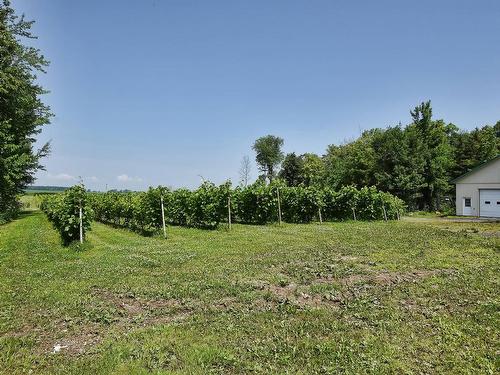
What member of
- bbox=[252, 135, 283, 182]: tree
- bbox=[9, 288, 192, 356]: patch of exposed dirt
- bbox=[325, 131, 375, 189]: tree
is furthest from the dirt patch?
bbox=[252, 135, 283, 182]: tree

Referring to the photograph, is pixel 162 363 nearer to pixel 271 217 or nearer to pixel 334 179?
pixel 271 217

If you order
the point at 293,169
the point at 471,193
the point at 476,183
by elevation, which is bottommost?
the point at 471,193

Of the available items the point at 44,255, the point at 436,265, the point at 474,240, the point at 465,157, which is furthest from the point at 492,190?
the point at 44,255

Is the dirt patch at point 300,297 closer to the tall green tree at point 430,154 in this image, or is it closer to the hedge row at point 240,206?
the hedge row at point 240,206

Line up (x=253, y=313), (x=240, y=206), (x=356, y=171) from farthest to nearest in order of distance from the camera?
(x=356, y=171), (x=240, y=206), (x=253, y=313)

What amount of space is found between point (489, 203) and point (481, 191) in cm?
125

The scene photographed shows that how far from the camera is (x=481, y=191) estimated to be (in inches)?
1316

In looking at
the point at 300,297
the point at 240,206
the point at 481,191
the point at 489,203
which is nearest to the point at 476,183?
the point at 481,191

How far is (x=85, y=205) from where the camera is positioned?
14664mm

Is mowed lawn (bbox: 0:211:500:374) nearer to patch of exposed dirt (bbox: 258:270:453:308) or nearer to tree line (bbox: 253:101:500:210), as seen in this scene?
patch of exposed dirt (bbox: 258:270:453:308)

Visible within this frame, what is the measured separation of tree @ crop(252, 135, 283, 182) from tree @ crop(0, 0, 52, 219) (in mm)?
65142

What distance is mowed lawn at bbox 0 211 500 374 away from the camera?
4.45 metres

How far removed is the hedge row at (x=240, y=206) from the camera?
1897cm

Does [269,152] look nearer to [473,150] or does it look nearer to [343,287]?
[473,150]
